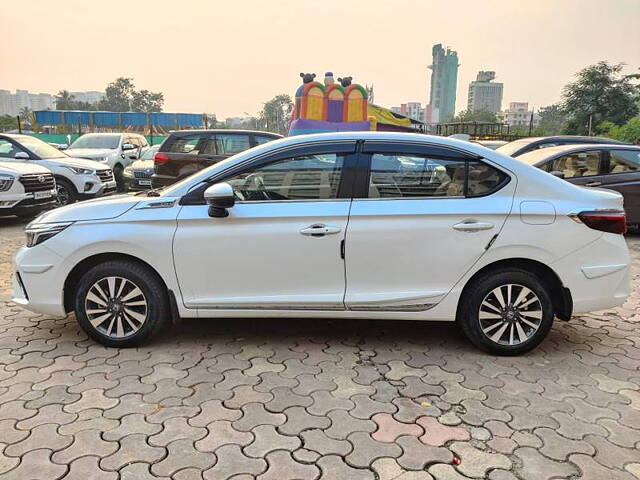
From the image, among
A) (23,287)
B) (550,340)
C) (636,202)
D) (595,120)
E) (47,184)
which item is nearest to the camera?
(23,287)

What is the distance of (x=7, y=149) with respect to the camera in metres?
10.0

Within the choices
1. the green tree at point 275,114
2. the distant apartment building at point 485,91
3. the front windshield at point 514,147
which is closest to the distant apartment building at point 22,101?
the green tree at point 275,114

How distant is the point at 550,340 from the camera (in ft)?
13.5

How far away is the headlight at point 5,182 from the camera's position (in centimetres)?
850

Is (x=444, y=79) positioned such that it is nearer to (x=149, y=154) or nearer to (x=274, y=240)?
(x=149, y=154)

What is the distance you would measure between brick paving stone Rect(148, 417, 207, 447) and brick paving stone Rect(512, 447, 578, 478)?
159 cm

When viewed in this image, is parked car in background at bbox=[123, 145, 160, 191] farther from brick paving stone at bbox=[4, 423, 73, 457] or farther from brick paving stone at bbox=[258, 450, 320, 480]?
brick paving stone at bbox=[258, 450, 320, 480]

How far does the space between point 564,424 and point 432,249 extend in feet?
4.33

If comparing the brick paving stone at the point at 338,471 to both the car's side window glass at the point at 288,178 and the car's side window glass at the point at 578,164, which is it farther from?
the car's side window glass at the point at 578,164

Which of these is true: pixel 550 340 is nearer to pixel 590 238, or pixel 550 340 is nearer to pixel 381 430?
pixel 590 238

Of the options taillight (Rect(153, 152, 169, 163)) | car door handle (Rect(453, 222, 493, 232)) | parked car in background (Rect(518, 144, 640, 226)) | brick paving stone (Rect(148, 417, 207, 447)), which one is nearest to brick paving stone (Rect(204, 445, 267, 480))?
brick paving stone (Rect(148, 417, 207, 447))

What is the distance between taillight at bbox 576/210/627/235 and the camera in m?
3.59

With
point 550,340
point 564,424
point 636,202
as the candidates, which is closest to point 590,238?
point 550,340

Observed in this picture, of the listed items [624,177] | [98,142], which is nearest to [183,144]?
[98,142]
